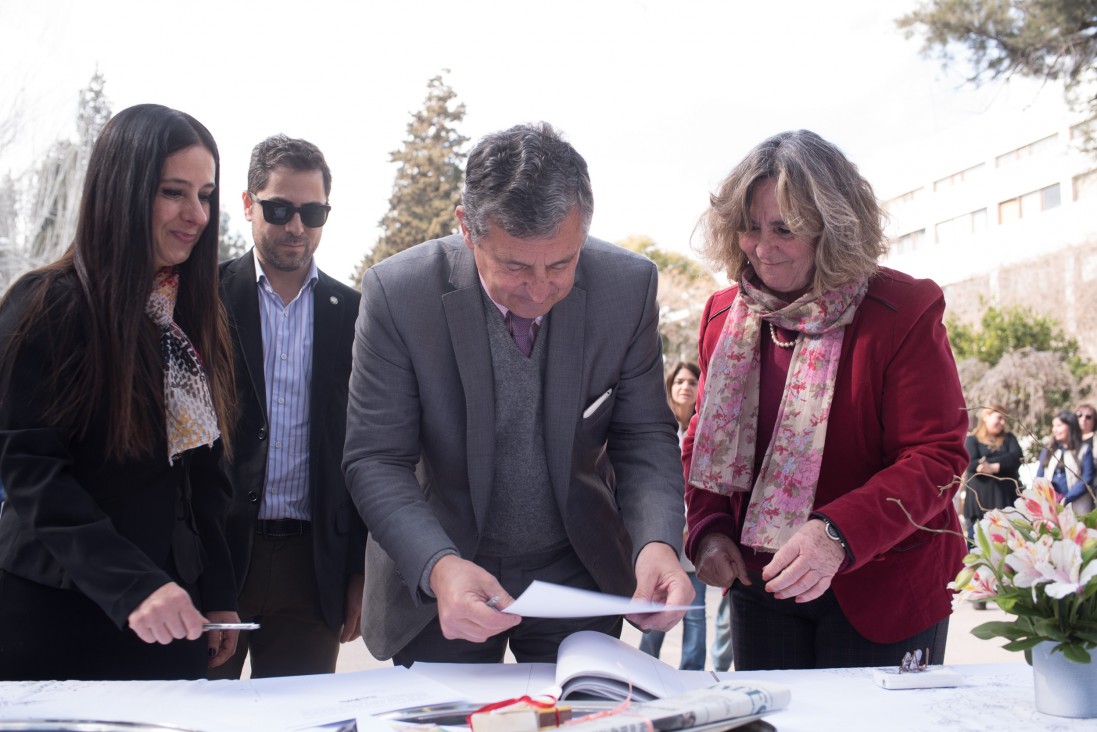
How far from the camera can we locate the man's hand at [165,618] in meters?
1.66

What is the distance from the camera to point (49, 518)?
1711 millimetres

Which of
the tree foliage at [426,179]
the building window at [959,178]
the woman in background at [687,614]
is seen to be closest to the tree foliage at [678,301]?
the tree foliage at [426,179]

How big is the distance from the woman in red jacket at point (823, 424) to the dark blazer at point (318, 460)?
3.26 feet

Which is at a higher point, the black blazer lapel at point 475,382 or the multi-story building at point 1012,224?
the multi-story building at point 1012,224

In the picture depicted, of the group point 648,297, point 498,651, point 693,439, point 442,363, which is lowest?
point 498,651

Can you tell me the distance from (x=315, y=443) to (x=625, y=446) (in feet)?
3.32

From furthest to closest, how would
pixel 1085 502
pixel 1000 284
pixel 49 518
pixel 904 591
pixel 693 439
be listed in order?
pixel 1000 284 → pixel 1085 502 → pixel 693 439 → pixel 904 591 → pixel 49 518

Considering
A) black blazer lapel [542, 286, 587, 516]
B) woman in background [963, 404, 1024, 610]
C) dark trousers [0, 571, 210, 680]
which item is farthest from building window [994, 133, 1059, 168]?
dark trousers [0, 571, 210, 680]

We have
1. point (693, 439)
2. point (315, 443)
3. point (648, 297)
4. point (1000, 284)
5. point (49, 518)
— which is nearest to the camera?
point (49, 518)

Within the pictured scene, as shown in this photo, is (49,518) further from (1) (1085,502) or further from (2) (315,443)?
(1) (1085,502)

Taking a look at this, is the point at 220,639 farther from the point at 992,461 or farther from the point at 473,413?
the point at 992,461

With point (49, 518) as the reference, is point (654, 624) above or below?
below

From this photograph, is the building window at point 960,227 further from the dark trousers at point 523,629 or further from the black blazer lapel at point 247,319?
the dark trousers at point 523,629

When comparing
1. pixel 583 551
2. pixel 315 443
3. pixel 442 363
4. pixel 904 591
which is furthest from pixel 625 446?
pixel 315 443
